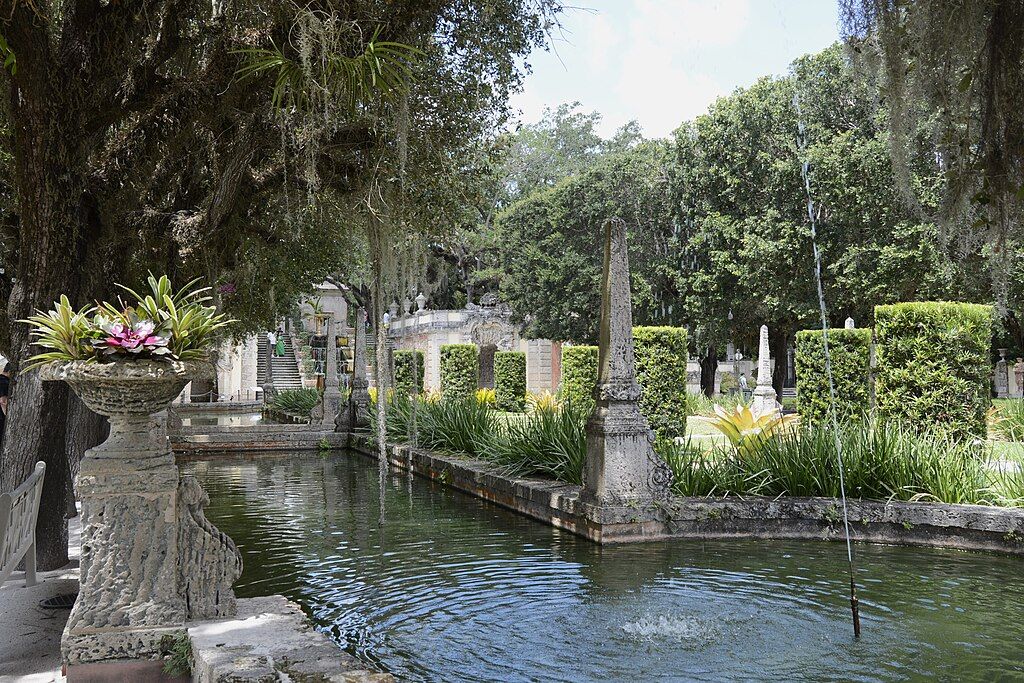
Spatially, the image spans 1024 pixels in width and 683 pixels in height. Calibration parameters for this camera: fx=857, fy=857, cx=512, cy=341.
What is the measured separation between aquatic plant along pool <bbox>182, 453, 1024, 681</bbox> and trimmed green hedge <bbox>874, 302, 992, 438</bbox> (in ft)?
13.2

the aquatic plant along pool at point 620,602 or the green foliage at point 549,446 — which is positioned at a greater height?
the green foliage at point 549,446

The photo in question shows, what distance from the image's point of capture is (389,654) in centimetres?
513

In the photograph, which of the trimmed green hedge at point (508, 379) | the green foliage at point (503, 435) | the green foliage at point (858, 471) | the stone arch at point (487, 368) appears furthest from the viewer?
the stone arch at point (487, 368)

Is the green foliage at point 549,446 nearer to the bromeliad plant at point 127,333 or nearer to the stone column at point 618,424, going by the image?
the stone column at point 618,424

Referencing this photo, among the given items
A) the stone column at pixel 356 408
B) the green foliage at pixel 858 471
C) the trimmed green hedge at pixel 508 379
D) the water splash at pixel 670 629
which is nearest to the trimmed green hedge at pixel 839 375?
the green foliage at pixel 858 471

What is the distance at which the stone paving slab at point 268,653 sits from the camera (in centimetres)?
362

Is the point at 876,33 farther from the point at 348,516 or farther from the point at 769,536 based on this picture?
the point at 348,516

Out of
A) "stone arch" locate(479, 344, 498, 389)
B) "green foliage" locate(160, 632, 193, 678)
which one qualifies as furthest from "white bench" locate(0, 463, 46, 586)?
"stone arch" locate(479, 344, 498, 389)

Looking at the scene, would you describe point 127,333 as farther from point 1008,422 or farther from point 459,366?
point 459,366

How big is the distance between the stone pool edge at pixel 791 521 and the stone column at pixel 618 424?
7.0 inches

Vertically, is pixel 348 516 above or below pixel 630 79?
below

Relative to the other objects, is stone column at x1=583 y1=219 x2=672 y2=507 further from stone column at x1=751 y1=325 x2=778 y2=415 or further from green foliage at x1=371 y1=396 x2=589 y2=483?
Answer: stone column at x1=751 y1=325 x2=778 y2=415

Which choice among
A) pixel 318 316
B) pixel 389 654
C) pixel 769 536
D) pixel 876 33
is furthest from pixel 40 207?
pixel 318 316

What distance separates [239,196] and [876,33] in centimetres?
773
